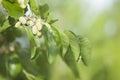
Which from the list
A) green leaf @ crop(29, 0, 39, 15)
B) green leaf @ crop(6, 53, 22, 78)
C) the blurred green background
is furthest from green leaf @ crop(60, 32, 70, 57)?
the blurred green background

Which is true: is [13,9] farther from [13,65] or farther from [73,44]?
[13,65]

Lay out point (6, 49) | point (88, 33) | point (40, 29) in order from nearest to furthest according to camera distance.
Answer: point (40, 29) → point (6, 49) → point (88, 33)

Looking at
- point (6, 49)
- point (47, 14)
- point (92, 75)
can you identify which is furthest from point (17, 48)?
point (92, 75)

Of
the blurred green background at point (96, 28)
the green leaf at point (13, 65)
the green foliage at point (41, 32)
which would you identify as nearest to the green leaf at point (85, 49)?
the green foliage at point (41, 32)

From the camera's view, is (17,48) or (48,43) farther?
(17,48)

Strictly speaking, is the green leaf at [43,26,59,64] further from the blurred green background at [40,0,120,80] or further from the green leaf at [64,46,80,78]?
the blurred green background at [40,0,120,80]

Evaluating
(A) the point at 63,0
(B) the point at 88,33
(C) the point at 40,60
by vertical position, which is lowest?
(C) the point at 40,60

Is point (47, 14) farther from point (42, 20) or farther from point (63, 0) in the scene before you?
point (63, 0)
